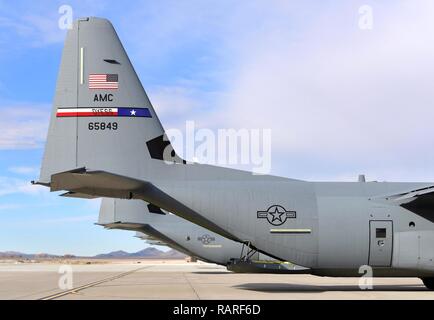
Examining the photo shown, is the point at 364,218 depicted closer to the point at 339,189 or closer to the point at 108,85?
the point at 339,189

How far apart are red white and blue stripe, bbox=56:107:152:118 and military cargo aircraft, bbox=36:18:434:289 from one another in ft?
0.11

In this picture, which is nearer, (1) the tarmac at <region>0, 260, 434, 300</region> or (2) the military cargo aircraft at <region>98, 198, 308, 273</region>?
(1) the tarmac at <region>0, 260, 434, 300</region>

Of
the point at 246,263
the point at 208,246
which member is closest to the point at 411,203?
the point at 246,263

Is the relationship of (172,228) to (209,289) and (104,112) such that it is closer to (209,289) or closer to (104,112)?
(209,289)

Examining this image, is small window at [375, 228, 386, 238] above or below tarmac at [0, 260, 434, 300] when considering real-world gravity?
above

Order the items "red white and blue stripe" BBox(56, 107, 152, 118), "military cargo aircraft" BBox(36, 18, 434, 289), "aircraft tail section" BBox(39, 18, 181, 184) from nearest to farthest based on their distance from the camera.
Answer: "aircraft tail section" BBox(39, 18, 181, 184), "red white and blue stripe" BBox(56, 107, 152, 118), "military cargo aircraft" BBox(36, 18, 434, 289)

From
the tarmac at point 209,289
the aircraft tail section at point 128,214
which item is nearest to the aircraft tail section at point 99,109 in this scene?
the tarmac at point 209,289

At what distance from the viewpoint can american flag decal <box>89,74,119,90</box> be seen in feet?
60.7

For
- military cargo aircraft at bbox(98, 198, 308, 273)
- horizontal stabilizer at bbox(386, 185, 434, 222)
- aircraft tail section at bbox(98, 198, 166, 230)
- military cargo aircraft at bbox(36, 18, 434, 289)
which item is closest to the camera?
military cargo aircraft at bbox(36, 18, 434, 289)

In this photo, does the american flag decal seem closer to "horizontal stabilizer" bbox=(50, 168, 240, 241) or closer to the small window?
"horizontal stabilizer" bbox=(50, 168, 240, 241)

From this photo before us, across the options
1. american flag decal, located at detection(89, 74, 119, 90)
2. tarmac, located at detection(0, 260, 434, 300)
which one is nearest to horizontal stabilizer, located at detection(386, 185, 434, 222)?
tarmac, located at detection(0, 260, 434, 300)

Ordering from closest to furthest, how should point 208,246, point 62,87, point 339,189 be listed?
point 62,87 → point 339,189 → point 208,246

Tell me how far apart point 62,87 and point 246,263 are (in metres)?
9.89
